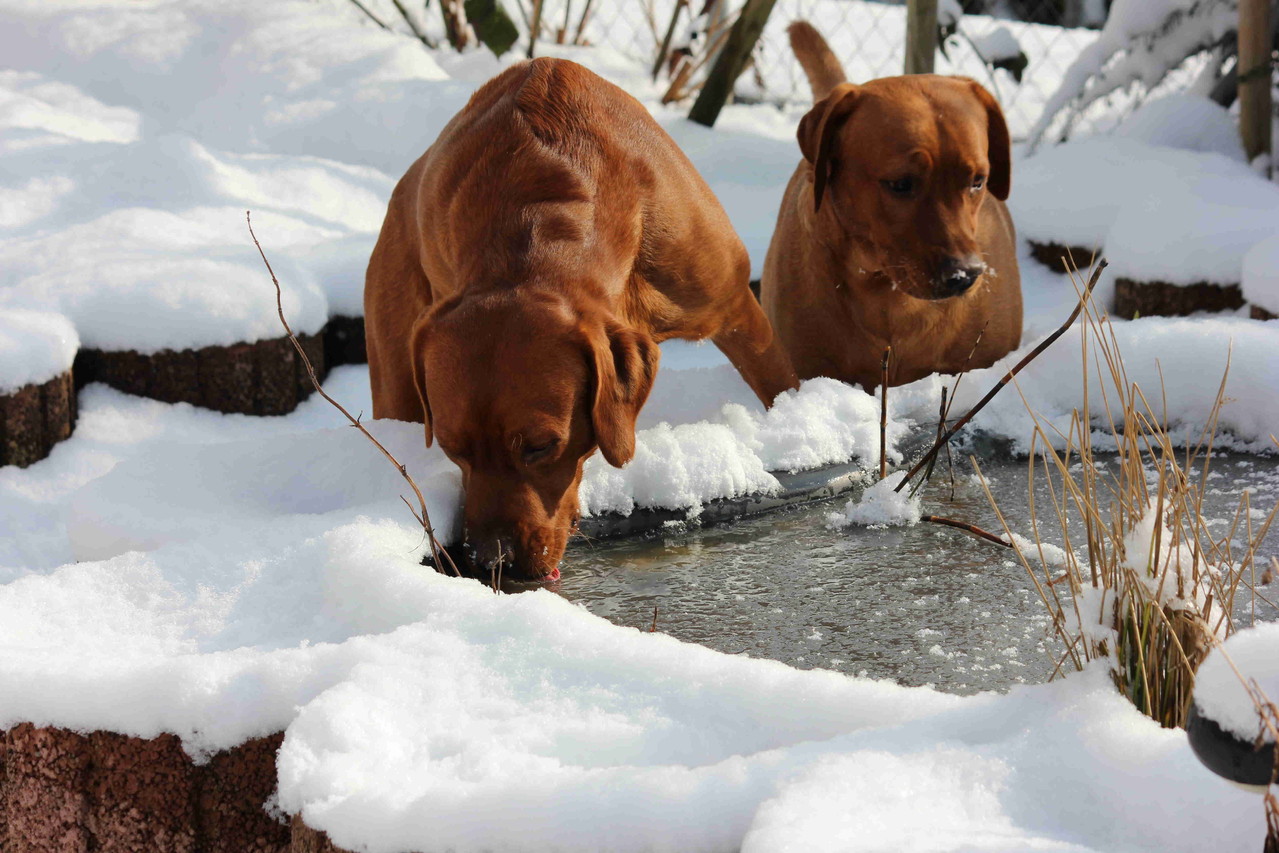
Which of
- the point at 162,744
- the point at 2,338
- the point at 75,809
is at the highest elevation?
the point at 162,744

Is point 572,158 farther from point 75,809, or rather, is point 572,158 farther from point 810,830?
point 810,830

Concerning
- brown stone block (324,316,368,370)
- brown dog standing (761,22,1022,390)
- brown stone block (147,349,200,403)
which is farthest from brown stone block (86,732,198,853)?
brown stone block (324,316,368,370)

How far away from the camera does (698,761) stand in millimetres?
1419

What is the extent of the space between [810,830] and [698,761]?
291 mm

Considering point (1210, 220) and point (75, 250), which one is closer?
point (75, 250)

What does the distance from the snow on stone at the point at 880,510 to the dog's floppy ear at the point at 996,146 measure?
1.21m

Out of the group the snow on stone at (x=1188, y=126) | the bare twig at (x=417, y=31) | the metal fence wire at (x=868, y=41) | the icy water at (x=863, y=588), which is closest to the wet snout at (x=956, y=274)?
the icy water at (x=863, y=588)

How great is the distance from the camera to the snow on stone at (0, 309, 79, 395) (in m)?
3.50

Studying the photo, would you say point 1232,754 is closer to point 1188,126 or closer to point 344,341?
point 344,341

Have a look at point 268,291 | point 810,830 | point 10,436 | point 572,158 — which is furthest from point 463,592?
point 268,291

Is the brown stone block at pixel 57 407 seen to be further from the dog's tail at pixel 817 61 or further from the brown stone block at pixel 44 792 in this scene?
the dog's tail at pixel 817 61

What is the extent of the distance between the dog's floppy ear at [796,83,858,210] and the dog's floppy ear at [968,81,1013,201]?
365 millimetres

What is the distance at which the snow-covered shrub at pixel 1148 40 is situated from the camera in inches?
225

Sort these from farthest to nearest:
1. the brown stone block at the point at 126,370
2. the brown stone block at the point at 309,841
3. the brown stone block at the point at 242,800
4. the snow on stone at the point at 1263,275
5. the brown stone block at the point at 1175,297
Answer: the brown stone block at the point at 1175,297
the snow on stone at the point at 1263,275
the brown stone block at the point at 126,370
the brown stone block at the point at 242,800
the brown stone block at the point at 309,841
